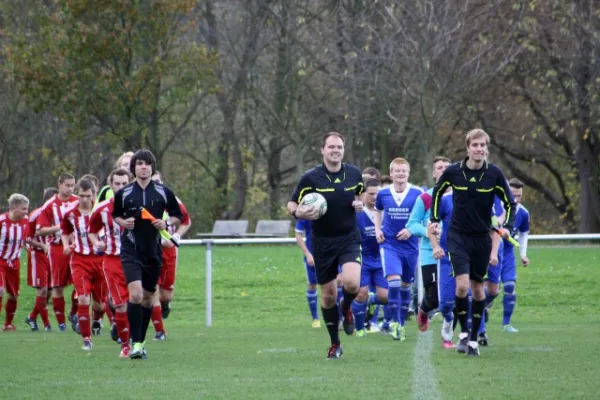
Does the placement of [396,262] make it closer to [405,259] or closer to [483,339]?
[405,259]

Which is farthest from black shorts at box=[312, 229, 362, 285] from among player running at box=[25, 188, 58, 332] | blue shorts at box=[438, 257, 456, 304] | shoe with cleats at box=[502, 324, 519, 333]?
player running at box=[25, 188, 58, 332]

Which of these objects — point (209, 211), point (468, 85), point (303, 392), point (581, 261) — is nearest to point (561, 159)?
point (468, 85)

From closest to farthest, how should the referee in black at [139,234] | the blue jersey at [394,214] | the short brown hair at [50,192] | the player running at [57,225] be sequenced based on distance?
the referee in black at [139,234], the blue jersey at [394,214], the player running at [57,225], the short brown hair at [50,192]

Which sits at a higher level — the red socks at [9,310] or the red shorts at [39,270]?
the red shorts at [39,270]

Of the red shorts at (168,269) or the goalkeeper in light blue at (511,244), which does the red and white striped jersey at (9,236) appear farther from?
the goalkeeper in light blue at (511,244)

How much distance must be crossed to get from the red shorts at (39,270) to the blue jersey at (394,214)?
5.58 meters

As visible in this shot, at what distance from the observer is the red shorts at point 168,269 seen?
14781 mm

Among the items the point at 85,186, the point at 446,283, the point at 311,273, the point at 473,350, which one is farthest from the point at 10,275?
the point at 473,350

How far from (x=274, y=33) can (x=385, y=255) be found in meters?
28.2

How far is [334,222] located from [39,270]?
7.69 meters

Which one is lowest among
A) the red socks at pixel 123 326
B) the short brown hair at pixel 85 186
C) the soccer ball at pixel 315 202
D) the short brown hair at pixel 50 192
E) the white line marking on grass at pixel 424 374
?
the white line marking on grass at pixel 424 374

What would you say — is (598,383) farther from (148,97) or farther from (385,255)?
(148,97)

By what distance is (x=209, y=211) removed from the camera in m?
45.2

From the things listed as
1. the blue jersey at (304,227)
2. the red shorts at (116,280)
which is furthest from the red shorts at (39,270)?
the red shorts at (116,280)
